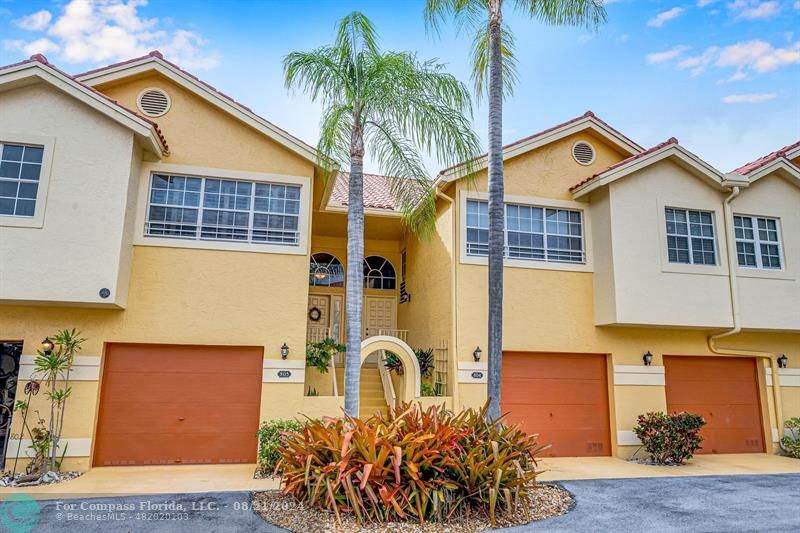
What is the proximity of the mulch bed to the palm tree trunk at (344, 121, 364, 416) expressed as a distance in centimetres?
165

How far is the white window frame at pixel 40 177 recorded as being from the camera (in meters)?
9.50

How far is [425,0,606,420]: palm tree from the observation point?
30.1 ft

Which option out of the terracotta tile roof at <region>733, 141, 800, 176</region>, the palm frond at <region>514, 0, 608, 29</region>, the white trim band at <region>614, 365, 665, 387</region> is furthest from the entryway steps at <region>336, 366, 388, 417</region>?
the terracotta tile roof at <region>733, 141, 800, 176</region>

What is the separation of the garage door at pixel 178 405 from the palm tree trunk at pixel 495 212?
510 cm

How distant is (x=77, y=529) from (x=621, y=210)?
11990 mm

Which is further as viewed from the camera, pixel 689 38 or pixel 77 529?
pixel 689 38

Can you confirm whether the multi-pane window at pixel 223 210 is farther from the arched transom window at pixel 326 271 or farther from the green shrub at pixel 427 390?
the arched transom window at pixel 326 271

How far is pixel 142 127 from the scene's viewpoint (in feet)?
33.0

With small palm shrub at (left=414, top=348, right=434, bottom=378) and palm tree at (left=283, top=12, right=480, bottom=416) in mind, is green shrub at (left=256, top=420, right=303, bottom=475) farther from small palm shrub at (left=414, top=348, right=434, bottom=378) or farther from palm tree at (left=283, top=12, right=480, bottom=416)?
small palm shrub at (left=414, top=348, right=434, bottom=378)

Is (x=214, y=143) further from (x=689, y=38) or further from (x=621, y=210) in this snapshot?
(x=689, y=38)

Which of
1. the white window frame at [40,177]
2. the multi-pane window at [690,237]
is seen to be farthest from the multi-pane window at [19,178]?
the multi-pane window at [690,237]

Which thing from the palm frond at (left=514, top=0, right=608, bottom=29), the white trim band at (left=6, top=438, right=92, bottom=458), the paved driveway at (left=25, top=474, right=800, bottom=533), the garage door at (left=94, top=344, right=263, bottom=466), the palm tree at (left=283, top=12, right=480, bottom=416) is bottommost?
the paved driveway at (left=25, top=474, right=800, bottom=533)

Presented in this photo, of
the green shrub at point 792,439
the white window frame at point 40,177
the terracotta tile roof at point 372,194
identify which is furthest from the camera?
the terracotta tile roof at point 372,194

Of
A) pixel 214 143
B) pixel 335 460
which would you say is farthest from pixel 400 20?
pixel 335 460
